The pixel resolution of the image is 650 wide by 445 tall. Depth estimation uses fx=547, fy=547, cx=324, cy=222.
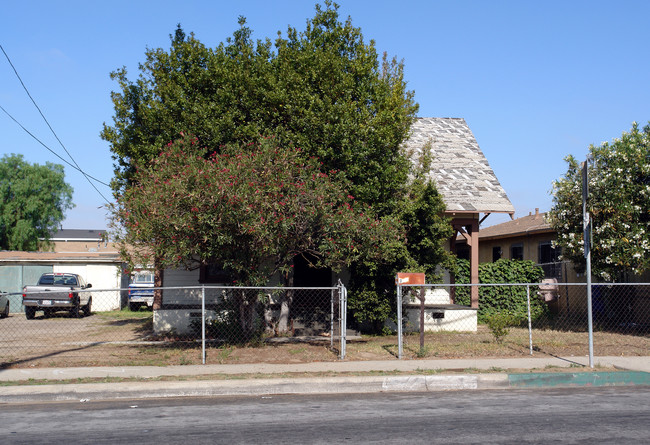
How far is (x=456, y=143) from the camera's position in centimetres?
1933

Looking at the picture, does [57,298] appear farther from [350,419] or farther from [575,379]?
[575,379]

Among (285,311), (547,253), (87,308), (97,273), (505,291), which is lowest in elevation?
(87,308)

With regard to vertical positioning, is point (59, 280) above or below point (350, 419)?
above

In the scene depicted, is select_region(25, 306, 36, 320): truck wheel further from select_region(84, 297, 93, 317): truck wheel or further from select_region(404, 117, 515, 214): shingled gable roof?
select_region(404, 117, 515, 214): shingled gable roof

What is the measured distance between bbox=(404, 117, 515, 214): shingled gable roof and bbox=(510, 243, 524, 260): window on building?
6.19 m

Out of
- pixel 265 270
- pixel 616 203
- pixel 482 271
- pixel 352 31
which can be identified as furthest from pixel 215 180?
pixel 482 271

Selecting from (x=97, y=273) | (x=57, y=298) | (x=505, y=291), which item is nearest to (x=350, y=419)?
(x=505, y=291)

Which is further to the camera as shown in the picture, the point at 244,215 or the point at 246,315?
the point at 246,315

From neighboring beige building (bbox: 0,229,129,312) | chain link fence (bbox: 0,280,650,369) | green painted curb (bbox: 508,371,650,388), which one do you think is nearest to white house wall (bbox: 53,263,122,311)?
neighboring beige building (bbox: 0,229,129,312)

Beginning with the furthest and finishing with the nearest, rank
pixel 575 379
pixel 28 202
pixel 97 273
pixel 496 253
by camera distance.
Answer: pixel 28 202 < pixel 97 273 < pixel 496 253 < pixel 575 379

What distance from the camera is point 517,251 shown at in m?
23.7

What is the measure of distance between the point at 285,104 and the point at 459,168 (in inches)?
287

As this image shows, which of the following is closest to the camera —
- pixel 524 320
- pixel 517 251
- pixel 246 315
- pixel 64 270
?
pixel 246 315

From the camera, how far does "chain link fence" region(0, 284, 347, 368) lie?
11086 mm
